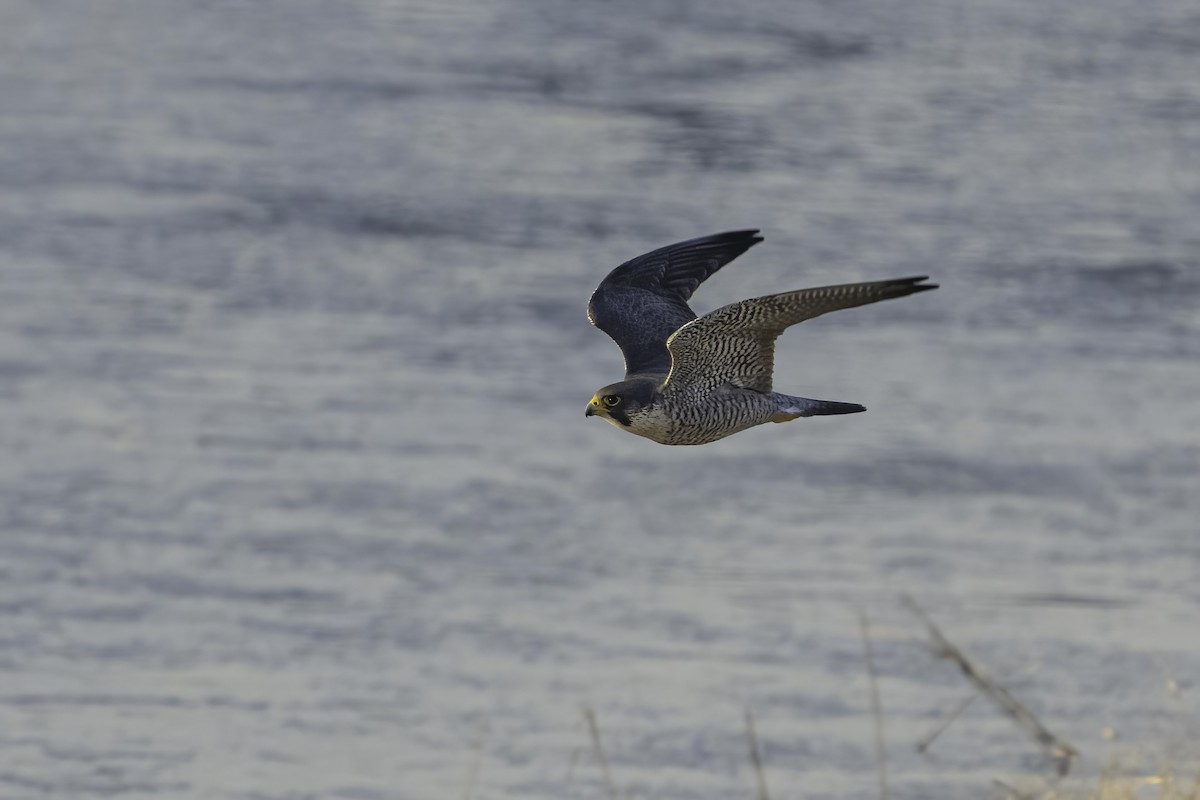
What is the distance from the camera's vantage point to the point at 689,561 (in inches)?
425

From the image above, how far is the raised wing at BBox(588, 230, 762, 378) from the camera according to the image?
6293 millimetres

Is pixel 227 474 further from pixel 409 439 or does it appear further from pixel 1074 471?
pixel 1074 471

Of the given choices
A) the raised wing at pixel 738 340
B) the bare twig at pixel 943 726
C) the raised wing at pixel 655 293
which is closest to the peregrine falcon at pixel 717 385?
the raised wing at pixel 738 340

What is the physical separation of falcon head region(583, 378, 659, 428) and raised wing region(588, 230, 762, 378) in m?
0.76

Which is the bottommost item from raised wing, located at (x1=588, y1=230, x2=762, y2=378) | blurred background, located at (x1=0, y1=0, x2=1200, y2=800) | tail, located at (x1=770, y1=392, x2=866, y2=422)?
blurred background, located at (x1=0, y1=0, x2=1200, y2=800)

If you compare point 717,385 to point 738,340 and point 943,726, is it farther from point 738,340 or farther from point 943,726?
point 943,726

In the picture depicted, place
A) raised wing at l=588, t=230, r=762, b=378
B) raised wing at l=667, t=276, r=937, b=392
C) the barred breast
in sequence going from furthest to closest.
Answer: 1. raised wing at l=588, t=230, r=762, b=378
2. the barred breast
3. raised wing at l=667, t=276, r=937, b=392

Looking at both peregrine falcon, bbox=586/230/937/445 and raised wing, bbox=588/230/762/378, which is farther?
raised wing, bbox=588/230/762/378

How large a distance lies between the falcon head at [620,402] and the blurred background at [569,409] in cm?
179

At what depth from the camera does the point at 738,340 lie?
5.27m

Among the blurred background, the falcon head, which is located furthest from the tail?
the blurred background

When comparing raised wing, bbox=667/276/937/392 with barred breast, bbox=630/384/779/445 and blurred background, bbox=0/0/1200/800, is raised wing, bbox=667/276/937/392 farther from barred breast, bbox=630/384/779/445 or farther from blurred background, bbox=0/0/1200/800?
blurred background, bbox=0/0/1200/800

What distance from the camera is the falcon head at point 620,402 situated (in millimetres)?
5258

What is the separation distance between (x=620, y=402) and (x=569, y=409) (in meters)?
7.57
